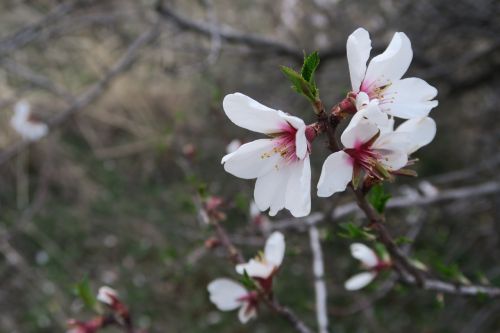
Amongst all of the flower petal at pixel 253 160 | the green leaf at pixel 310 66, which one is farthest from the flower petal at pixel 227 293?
the green leaf at pixel 310 66

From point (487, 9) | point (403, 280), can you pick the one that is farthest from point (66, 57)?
point (403, 280)

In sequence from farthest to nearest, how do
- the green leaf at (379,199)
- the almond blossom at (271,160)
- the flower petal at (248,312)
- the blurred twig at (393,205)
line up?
the blurred twig at (393,205)
the flower petal at (248,312)
the green leaf at (379,199)
the almond blossom at (271,160)

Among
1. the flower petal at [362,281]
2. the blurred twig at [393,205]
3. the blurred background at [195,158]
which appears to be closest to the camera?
the flower petal at [362,281]

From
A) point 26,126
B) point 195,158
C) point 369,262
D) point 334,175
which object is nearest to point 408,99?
point 334,175

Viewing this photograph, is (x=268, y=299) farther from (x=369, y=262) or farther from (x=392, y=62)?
(x=392, y=62)

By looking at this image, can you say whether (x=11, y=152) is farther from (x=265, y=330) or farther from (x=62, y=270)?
(x=265, y=330)

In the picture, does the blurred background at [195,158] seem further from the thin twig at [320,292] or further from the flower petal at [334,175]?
the flower petal at [334,175]

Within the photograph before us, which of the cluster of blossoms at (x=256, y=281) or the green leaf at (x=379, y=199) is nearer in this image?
the green leaf at (x=379, y=199)

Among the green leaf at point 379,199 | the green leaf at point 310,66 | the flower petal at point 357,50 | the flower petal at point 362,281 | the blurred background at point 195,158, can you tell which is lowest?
the flower petal at point 362,281
